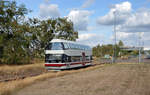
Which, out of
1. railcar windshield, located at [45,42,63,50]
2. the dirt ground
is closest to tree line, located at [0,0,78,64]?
railcar windshield, located at [45,42,63,50]

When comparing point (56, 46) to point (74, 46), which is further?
point (74, 46)

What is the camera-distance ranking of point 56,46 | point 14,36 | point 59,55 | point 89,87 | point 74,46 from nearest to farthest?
point 89,87 < point 59,55 < point 56,46 < point 74,46 < point 14,36

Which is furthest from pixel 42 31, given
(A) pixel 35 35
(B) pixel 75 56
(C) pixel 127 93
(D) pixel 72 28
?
(C) pixel 127 93

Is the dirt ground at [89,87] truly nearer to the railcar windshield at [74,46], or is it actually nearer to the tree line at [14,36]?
the railcar windshield at [74,46]

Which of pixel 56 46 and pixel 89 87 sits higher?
pixel 56 46

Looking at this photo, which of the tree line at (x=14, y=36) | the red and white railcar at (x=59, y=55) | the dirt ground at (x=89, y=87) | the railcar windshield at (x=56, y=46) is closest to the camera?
the dirt ground at (x=89, y=87)

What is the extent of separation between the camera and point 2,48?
3606cm

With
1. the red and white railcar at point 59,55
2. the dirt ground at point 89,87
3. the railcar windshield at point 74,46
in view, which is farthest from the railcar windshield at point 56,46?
the dirt ground at point 89,87

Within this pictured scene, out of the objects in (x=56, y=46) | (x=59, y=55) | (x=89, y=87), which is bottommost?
(x=89, y=87)

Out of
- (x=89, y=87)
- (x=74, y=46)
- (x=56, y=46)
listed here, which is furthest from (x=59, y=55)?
(x=89, y=87)

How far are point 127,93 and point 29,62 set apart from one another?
34.5 m

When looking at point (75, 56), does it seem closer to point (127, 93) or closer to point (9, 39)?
point (9, 39)

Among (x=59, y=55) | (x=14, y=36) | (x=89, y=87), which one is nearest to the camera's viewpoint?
(x=89, y=87)

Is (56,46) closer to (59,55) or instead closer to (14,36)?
(59,55)
